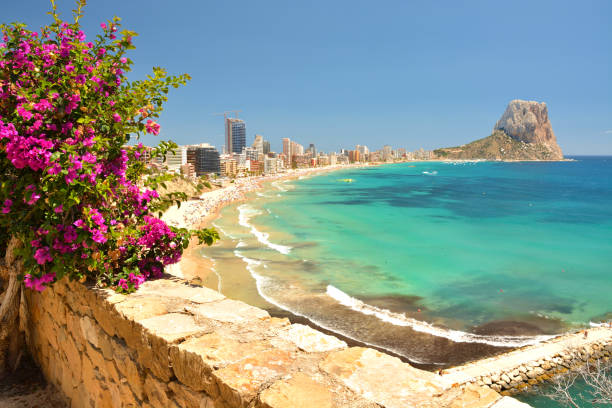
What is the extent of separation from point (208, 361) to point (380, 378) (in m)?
0.91

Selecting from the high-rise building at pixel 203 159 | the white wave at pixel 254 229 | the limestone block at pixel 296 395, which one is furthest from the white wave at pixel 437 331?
the high-rise building at pixel 203 159

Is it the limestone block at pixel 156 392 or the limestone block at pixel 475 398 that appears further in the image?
the limestone block at pixel 156 392

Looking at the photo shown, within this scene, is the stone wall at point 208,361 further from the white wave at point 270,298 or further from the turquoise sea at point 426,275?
the turquoise sea at point 426,275

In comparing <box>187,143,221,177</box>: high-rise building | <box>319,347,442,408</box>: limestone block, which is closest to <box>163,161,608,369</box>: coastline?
<box>319,347,442,408</box>: limestone block

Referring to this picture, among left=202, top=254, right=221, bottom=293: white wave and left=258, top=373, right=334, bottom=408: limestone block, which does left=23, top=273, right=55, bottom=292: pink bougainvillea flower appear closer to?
left=258, top=373, right=334, bottom=408: limestone block

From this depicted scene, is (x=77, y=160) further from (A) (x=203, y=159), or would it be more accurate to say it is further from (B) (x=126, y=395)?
(A) (x=203, y=159)

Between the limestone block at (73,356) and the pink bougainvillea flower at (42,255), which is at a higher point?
the pink bougainvillea flower at (42,255)

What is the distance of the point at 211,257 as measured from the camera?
21.1m

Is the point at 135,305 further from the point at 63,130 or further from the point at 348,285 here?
the point at 348,285

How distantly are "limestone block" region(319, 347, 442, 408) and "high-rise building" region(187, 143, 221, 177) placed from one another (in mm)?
116176

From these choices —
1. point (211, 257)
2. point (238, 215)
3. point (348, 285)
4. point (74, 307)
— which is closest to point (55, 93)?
point (74, 307)

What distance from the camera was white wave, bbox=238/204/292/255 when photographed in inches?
939

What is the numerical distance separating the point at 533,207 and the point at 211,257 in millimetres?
46463

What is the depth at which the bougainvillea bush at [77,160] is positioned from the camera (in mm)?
2844
